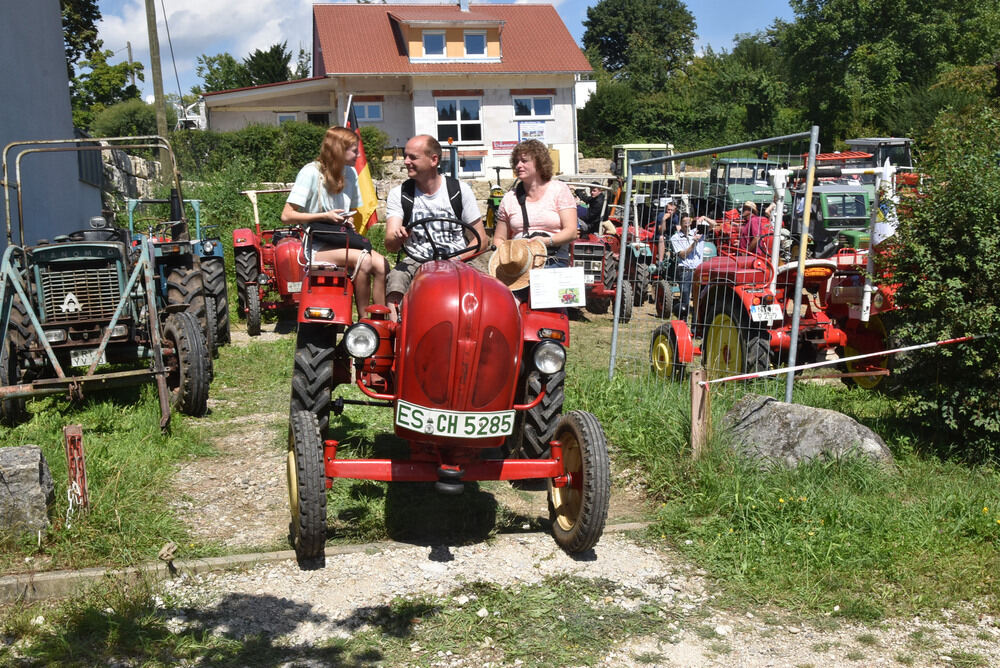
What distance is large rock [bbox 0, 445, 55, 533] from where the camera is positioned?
4203 millimetres

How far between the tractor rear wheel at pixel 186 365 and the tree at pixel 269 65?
4492 cm

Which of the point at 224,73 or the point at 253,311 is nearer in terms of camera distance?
the point at 253,311

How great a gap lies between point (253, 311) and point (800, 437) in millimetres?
8028

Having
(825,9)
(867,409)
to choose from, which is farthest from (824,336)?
(825,9)

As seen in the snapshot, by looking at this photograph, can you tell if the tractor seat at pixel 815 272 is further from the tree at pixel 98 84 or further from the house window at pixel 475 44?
the tree at pixel 98 84

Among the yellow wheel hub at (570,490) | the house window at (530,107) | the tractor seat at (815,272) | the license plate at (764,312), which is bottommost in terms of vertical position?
the yellow wheel hub at (570,490)

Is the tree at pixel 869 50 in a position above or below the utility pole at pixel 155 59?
above

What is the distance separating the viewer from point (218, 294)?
33.9 ft

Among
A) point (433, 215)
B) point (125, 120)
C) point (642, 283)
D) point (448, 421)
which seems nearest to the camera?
point (448, 421)

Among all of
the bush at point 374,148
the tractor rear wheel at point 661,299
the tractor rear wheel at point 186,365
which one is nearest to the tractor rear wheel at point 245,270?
the tractor rear wheel at point 186,365

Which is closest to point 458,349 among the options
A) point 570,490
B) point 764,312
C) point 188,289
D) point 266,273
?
point 570,490

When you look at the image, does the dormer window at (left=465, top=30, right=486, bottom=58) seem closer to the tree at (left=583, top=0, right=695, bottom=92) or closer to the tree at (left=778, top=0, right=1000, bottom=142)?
the tree at (left=778, top=0, right=1000, bottom=142)

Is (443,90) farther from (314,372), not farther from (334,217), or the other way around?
(314,372)

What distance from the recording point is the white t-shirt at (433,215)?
5.41 meters
